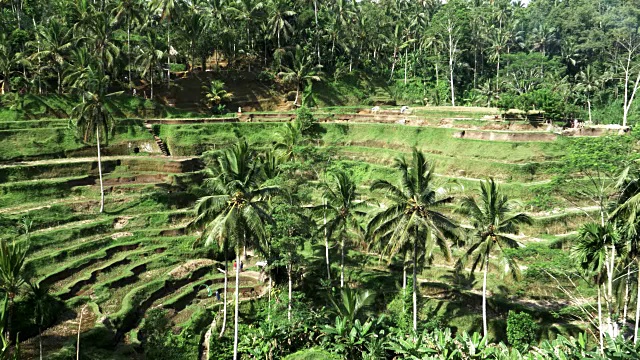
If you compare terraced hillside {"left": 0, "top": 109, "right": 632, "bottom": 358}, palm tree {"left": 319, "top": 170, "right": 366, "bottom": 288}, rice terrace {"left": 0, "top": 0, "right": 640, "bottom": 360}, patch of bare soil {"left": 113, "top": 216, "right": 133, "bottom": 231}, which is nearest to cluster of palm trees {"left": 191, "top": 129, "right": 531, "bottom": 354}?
rice terrace {"left": 0, "top": 0, "right": 640, "bottom": 360}

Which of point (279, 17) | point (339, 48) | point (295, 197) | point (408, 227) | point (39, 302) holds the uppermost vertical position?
point (279, 17)

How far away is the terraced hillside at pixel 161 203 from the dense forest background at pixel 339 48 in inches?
286

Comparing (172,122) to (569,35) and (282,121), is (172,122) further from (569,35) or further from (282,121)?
(569,35)

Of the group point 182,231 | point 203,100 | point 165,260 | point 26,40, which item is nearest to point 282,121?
point 203,100

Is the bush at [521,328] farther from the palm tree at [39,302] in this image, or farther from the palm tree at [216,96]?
the palm tree at [216,96]

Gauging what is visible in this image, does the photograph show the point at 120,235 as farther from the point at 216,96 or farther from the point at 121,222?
the point at 216,96

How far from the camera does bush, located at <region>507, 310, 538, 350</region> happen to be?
25844 mm

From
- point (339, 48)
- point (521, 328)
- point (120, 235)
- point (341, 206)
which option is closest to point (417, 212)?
point (341, 206)

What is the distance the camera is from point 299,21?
Result: 70688mm

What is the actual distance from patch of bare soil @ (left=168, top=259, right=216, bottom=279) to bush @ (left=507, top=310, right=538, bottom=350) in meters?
21.2

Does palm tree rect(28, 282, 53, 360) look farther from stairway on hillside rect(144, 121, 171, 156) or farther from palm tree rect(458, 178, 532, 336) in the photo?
palm tree rect(458, 178, 532, 336)

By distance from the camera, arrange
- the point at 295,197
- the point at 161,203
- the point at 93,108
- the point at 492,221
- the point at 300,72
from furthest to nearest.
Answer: the point at 300,72
the point at 161,203
the point at 93,108
the point at 295,197
the point at 492,221

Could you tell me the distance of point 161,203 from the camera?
129 ft

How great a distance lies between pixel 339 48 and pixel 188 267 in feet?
167
